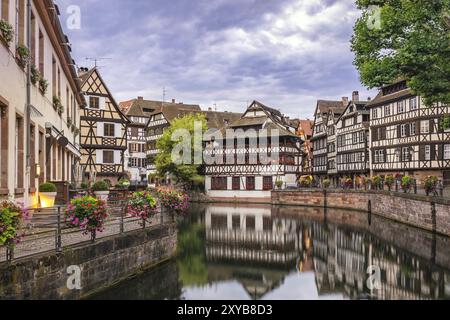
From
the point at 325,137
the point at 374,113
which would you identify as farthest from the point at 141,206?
the point at 325,137

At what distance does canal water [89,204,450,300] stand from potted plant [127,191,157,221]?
1.79 m

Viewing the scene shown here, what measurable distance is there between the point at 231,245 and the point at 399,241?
821 centimetres

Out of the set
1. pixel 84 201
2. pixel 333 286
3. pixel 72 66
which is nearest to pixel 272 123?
pixel 72 66

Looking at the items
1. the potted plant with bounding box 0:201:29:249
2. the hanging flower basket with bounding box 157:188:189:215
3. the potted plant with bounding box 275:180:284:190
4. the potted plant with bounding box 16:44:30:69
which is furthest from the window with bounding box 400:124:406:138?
the potted plant with bounding box 0:201:29:249

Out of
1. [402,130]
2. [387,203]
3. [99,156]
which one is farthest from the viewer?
[402,130]

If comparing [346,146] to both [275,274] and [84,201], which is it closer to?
[275,274]

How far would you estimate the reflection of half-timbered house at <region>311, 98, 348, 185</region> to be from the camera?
6328cm

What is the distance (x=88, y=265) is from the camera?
435 inches

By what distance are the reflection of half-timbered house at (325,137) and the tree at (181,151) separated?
55.8 feet

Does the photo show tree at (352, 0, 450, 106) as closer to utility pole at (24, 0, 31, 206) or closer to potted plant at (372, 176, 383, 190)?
utility pole at (24, 0, 31, 206)

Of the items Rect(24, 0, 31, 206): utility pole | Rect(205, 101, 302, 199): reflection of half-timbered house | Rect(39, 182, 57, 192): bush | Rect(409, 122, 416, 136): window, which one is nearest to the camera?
Rect(24, 0, 31, 206): utility pole

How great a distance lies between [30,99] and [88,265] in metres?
6.14

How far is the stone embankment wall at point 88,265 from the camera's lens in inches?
337

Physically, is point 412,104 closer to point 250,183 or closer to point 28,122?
point 250,183
